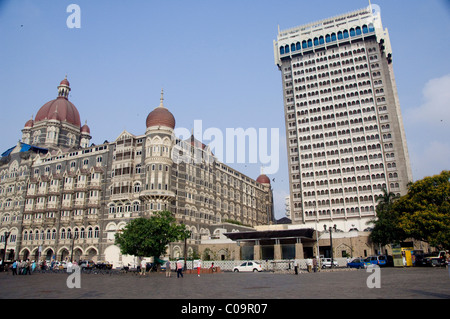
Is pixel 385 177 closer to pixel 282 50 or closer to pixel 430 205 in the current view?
pixel 430 205

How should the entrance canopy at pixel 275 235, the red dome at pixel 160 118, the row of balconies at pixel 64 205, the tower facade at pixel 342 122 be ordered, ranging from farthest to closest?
the tower facade at pixel 342 122
the row of balconies at pixel 64 205
the red dome at pixel 160 118
the entrance canopy at pixel 275 235

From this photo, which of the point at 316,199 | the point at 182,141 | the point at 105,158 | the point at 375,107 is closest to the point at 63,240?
the point at 105,158

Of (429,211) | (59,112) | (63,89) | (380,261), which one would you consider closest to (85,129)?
(59,112)

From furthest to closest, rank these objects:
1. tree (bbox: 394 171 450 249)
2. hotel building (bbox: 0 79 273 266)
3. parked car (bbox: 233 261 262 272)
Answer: hotel building (bbox: 0 79 273 266)
parked car (bbox: 233 261 262 272)
tree (bbox: 394 171 450 249)

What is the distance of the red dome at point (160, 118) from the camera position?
6325cm

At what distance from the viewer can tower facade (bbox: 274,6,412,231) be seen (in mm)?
84812

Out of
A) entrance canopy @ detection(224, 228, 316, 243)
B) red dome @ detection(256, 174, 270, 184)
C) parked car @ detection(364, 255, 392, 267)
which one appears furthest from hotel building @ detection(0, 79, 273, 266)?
parked car @ detection(364, 255, 392, 267)

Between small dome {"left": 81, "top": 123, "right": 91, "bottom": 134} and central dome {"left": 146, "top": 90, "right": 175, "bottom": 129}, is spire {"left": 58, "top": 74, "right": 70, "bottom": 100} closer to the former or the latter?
small dome {"left": 81, "top": 123, "right": 91, "bottom": 134}

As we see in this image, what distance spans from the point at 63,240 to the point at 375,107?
78.0 meters

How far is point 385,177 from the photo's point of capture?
83.2 meters

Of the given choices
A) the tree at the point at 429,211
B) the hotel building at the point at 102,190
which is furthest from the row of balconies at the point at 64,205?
the tree at the point at 429,211

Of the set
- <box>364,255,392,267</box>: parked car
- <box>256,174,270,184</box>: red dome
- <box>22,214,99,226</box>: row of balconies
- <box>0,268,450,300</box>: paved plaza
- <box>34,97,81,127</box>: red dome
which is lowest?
<box>0,268,450,300</box>: paved plaza

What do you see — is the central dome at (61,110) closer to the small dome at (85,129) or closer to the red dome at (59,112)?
the red dome at (59,112)
